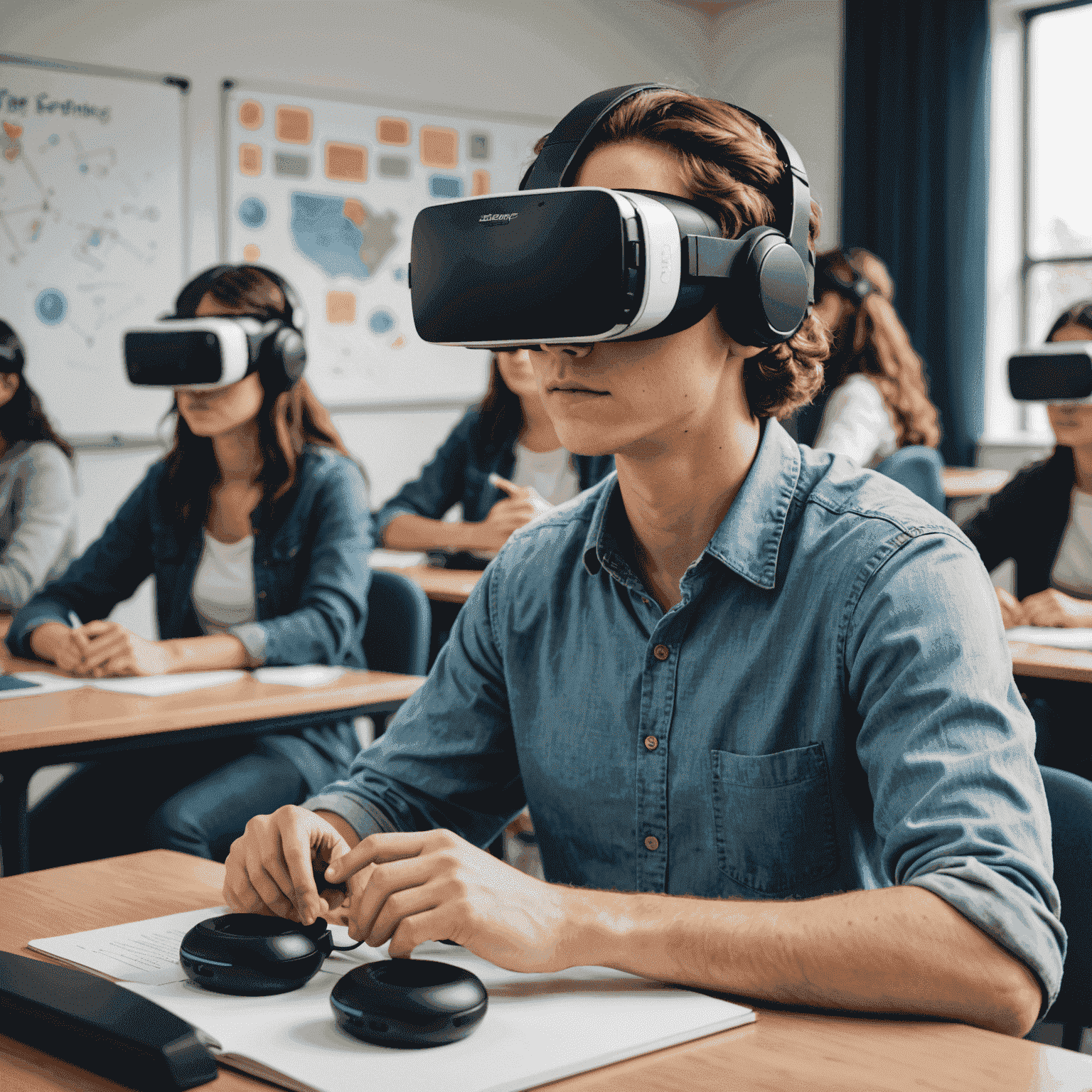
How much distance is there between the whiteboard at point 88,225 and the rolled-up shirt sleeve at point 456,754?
11.7 ft

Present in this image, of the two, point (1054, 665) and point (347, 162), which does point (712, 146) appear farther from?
point (347, 162)

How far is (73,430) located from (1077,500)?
10.5ft

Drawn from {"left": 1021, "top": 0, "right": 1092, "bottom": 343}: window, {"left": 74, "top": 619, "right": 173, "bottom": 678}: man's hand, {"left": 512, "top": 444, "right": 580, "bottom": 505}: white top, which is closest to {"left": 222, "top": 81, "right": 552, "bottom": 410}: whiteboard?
{"left": 512, "top": 444, "right": 580, "bottom": 505}: white top

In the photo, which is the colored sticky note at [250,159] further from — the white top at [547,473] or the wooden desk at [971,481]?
the wooden desk at [971,481]

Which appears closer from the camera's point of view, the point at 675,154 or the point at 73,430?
the point at 675,154

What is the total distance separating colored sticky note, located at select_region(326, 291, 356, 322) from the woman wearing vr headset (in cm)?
265

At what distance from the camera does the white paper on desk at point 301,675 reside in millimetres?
2221

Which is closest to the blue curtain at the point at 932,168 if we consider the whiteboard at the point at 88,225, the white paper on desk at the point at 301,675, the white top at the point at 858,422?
the white top at the point at 858,422

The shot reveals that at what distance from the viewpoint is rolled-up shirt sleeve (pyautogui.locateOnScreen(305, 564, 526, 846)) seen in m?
1.25

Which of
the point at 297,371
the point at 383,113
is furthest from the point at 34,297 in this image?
the point at 297,371

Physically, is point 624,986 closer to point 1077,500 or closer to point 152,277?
point 1077,500

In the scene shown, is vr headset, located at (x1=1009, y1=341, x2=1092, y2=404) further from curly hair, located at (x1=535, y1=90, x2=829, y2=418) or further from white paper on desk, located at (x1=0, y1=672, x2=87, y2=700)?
white paper on desk, located at (x1=0, y1=672, x2=87, y2=700)

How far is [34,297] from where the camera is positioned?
4414mm

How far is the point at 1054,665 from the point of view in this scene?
2.27 m
